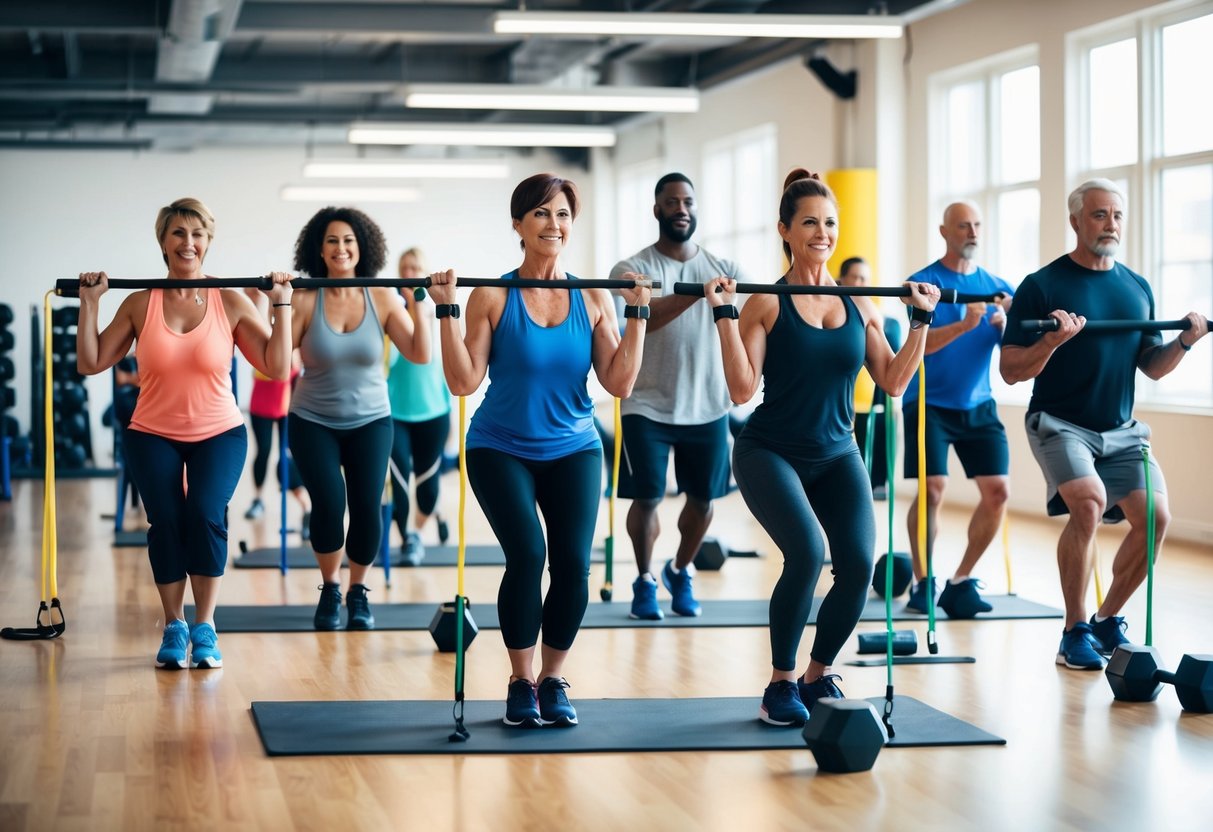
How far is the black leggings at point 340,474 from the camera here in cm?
524

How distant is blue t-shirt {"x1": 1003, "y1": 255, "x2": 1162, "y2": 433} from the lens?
4.73 m

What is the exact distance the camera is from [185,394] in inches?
184

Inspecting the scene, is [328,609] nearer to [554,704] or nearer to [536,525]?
[554,704]

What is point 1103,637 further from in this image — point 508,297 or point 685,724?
point 508,297

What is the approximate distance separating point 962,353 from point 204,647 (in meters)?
3.05

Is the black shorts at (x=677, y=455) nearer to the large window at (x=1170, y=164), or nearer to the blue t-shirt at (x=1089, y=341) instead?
the blue t-shirt at (x=1089, y=341)

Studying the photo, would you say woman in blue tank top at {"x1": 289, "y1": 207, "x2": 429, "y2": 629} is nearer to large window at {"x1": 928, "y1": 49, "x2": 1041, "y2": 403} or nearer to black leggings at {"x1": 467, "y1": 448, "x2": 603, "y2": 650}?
black leggings at {"x1": 467, "y1": 448, "x2": 603, "y2": 650}

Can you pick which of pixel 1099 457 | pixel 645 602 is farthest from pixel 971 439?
pixel 645 602

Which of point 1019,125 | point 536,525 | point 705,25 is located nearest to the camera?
point 536,525

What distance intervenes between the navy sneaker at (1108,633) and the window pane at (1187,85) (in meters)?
4.02

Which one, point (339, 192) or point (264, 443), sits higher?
point (339, 192)

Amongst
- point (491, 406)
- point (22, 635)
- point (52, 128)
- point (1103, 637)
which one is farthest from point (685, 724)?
point (52, 128)

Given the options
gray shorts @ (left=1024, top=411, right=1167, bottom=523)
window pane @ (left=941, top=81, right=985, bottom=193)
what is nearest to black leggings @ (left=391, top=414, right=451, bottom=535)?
gray shorts @ (left=1024, top=411, right=1167, bottom=523)

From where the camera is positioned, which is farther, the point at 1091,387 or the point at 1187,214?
the point at 1187,214
